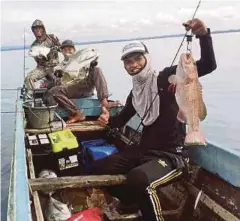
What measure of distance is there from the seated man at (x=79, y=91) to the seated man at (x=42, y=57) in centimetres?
152

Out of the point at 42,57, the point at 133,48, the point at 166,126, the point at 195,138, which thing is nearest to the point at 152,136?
the point at 166,126

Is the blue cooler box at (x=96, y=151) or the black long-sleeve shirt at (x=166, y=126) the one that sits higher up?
the black long-sleeve shirt at (x=166, y=126)

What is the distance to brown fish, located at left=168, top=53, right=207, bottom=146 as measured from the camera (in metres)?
3.44

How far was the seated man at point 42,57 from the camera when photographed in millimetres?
9656

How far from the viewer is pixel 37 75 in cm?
973

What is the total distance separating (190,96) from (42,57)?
22.1ft

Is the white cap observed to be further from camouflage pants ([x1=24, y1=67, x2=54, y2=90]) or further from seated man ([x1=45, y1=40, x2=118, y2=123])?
camouflage pants ([x1=24, y1=67, x2=54, y2=90])

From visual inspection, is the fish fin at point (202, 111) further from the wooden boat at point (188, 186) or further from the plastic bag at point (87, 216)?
the plastic bag at point (87, 216)

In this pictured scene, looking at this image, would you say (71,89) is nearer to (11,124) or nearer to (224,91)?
(11,124)

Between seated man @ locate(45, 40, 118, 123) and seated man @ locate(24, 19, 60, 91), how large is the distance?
4.98 ft

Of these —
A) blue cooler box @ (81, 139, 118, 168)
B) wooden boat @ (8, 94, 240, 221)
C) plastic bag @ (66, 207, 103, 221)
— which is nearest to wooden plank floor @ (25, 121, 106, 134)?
blue cooler box @ (81, 139, 118, 168)

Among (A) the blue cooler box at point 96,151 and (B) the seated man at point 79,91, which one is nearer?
(A) the blue cooler box at point 96,151

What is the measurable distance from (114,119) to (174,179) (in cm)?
138

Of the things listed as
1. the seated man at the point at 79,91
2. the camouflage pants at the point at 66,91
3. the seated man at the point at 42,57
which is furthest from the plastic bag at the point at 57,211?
the seated man at the point at 42,57
